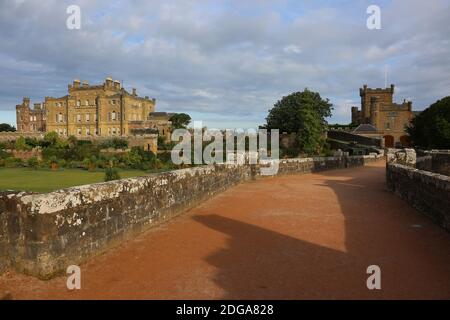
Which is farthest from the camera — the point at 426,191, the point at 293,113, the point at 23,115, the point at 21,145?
the point at 23,115

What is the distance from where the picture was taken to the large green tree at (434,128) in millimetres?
40409

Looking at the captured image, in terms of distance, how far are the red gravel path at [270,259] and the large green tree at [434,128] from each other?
3750 centimetres

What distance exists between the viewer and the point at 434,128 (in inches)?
1667

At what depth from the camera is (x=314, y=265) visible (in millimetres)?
4695

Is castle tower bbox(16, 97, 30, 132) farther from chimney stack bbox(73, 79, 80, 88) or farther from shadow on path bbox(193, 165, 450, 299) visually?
shadow on path bbox(193, 165, 450, 299)

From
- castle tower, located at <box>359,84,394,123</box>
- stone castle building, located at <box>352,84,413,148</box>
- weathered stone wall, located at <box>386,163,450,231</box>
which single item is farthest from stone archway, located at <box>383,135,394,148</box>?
weathered stone wall, located at <box>386,163,450,231</box>

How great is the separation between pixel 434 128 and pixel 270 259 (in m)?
43.7

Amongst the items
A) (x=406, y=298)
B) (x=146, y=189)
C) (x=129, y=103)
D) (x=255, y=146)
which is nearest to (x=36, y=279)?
(x=146, y=189)

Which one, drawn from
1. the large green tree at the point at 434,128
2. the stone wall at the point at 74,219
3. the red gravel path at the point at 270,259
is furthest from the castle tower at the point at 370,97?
the stone wall at the point at 74,219

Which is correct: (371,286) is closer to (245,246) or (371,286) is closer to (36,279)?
(245,246)

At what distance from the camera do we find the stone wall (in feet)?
14.0

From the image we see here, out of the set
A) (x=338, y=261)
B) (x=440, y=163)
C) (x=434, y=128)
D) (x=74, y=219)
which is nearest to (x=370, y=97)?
(x=434, y=128)

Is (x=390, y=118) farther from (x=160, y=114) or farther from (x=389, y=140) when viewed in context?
(x=160, y=114)

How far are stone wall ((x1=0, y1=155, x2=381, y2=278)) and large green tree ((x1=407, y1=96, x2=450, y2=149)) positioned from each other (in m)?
40.5
